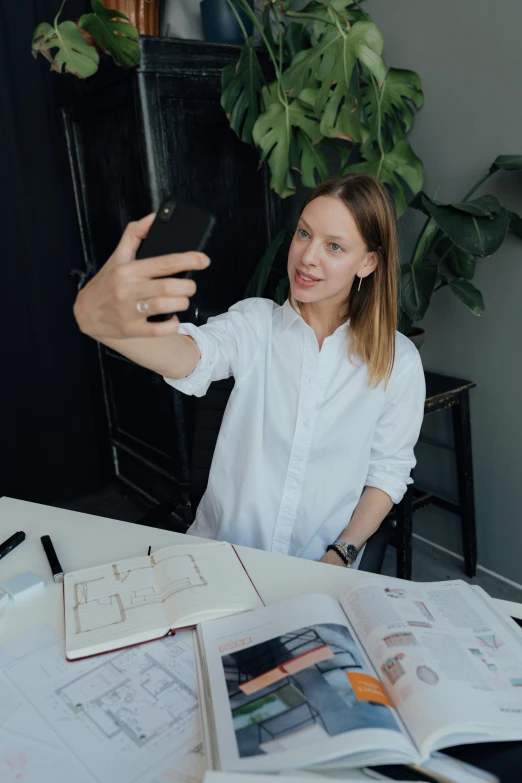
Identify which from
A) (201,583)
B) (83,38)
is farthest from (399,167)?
(201,583)

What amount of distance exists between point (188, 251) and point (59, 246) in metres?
2.15

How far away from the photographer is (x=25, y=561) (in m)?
0.98

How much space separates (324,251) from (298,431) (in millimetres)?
377

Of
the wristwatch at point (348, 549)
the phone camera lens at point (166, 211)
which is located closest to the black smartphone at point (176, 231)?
the phone camera lens at point (166, 211)

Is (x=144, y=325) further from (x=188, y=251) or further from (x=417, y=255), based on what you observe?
(x=417, y=255)

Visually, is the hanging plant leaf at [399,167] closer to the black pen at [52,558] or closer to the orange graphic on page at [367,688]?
the black pen at [52,558]

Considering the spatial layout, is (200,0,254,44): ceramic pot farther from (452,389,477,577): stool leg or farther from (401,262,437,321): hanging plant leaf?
(452,389,477,577): stool leg

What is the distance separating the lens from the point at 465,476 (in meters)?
2.03

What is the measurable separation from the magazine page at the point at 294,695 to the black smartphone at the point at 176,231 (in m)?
0.41

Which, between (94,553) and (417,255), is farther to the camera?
(417,255)

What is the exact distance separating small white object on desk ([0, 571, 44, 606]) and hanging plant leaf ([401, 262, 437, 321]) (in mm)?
1193

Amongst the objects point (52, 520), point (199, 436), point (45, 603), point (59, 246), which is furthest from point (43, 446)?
point (45, 603)

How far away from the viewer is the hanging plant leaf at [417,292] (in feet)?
5.58

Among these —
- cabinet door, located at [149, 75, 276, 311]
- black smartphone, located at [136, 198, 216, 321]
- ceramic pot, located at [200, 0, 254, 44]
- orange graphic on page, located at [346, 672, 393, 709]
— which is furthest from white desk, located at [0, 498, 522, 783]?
ceramic pot, located at [200, 0, 254, 44]
